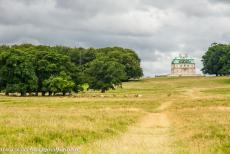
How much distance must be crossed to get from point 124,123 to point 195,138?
10.5m

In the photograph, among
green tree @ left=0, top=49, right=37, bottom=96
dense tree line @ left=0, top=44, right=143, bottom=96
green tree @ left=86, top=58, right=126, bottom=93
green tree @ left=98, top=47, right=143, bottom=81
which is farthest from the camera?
green tree @ left=98, top=47, right=143, bottom=81

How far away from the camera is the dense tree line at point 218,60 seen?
590ft

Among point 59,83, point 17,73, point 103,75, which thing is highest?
point 17,73

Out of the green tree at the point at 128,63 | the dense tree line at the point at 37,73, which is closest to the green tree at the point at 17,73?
the dense tree line at the point at 37,73

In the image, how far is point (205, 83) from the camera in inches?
5999

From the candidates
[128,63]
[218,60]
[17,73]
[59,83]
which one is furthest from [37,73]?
[218,60]

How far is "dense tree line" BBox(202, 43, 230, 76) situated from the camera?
179875 mm

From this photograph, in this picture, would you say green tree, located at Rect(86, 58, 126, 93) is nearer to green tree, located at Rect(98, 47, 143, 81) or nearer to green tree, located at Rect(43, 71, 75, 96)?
green tree, located at Rect(43, 71, 75, 96)

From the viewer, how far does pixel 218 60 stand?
188375 millimetres

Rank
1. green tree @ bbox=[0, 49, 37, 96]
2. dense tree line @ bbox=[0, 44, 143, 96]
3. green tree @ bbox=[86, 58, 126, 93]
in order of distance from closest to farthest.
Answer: green tree @ bbox=[0, 49, 37, 96]
dense tree line @ bbox=[0, 44, 143, 96]
green tree @ bbox=[86, 58, 126, 93]

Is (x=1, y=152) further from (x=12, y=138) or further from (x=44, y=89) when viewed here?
(x=44, y=89)

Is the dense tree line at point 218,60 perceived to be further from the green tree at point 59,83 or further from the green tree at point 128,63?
the green tree at point 59,83

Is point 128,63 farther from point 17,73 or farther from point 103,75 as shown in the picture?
point 17,73

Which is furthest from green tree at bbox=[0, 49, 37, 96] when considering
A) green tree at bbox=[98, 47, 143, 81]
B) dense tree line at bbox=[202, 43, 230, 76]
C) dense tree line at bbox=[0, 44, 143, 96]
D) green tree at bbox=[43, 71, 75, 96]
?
dense tree line at bbox=[202, 43, 230, 76]
